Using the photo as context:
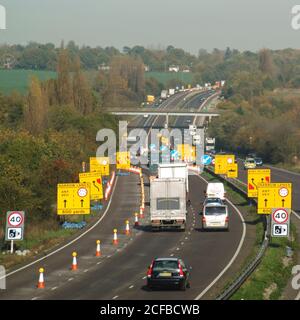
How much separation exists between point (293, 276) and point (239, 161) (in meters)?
89.3

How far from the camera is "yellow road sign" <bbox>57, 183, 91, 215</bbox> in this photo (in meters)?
51.2

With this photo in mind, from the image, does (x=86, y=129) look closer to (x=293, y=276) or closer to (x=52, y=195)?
(x=52, y=195)

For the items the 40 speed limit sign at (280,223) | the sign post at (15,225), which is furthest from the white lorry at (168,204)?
the sign post at (15,225)

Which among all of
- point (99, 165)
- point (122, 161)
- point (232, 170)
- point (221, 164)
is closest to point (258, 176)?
point (99, 165)

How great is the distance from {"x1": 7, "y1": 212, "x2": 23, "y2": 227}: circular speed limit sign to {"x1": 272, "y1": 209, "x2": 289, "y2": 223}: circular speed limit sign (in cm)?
1001

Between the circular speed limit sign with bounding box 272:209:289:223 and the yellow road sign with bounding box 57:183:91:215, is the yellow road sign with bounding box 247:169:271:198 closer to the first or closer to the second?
the yellow road sign with bounding box 57:183:91:215

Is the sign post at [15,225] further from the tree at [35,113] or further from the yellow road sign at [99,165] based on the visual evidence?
the tree at [35,113]

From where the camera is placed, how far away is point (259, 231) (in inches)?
1965

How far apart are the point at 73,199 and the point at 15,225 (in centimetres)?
1233

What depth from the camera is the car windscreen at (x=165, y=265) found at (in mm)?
31250

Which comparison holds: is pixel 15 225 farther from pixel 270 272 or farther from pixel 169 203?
pixel 169 203

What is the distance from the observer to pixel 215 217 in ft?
167

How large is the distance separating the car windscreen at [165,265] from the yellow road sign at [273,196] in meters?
19.2
